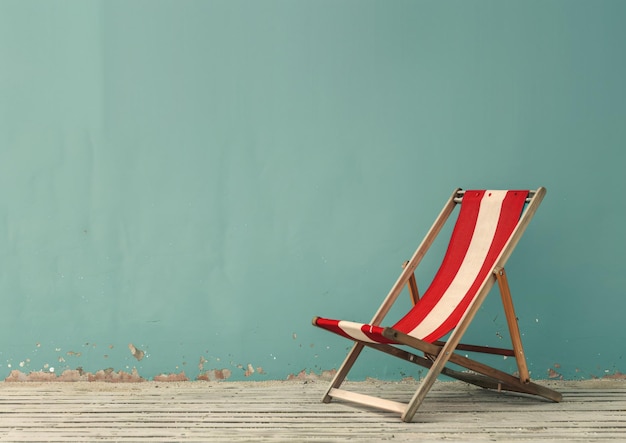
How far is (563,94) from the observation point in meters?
4.14

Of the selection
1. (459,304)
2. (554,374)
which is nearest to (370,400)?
Result: (459,304)

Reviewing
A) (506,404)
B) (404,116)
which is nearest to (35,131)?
(404,116)

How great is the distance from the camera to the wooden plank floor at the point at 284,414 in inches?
120

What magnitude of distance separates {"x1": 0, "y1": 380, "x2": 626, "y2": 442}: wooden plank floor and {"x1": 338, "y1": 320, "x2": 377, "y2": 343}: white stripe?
13.4 inches

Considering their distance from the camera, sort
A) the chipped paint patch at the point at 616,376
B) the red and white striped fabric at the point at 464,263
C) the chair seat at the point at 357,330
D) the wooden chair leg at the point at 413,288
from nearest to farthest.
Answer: the chair seat at the point at 357,330, the red and white striped fabric at the point at 464,263, the wooden chair leg at the point at 413,288, the chipped paint patch at the point at 616,376

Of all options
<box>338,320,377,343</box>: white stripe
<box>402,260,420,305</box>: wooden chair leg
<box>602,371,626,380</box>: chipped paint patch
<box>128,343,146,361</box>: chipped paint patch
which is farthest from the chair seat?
<box>602,371,626,380</box>: chipped paint patch

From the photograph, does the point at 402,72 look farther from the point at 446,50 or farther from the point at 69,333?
the point at 69,333

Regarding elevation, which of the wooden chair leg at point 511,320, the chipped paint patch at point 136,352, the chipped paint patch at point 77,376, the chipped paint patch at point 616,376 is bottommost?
the chipped paint patch at point 77,376

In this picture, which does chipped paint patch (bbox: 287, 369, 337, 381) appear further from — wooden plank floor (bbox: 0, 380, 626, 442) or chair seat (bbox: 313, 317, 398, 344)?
chair seat (bbox: 313, 317, 398, 344)

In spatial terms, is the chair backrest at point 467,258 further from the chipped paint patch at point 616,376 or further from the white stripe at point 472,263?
the chipped paint patch at point 616,376

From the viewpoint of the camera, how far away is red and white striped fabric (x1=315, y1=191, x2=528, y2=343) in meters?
3.44

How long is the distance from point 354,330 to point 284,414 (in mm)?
510

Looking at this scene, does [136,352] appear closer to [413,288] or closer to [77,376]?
[77,376]

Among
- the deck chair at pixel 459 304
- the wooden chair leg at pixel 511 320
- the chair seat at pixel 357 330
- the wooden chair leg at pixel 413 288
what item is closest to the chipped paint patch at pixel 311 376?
the deck chair at pixel 459 304
